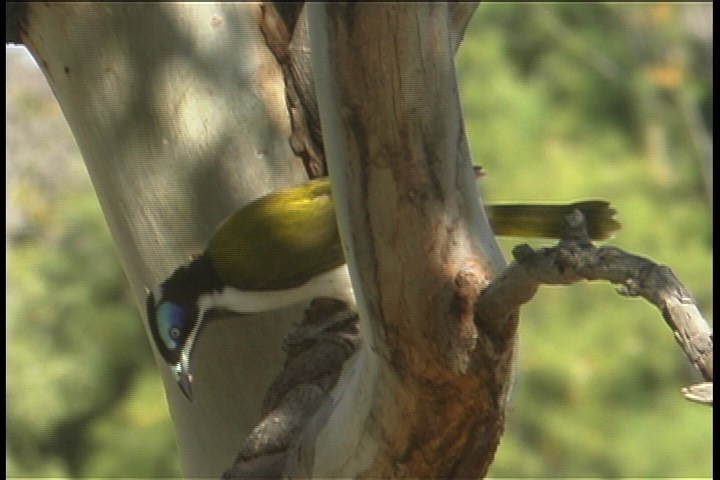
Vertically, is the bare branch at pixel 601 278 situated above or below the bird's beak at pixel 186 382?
→ above

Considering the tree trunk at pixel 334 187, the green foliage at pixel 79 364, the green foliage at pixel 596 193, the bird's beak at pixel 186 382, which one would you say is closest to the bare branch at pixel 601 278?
the tree trunk at pixel 334 187

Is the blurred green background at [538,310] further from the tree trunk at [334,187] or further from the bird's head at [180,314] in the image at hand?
the tree trunk at [334,187]

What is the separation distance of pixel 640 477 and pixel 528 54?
2.65 meters

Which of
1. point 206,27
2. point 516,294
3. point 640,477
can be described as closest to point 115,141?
point 206,27

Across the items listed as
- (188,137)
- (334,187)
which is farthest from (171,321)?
(334,187)

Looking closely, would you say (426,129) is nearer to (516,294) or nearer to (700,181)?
(516,294)

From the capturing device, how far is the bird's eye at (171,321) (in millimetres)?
2086

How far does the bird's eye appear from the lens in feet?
6.84

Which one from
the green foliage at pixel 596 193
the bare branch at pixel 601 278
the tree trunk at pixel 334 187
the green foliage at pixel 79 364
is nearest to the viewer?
the bare branch at pixel 601 278

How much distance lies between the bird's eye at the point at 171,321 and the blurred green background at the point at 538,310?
2388 mm

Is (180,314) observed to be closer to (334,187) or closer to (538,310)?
(334,187)

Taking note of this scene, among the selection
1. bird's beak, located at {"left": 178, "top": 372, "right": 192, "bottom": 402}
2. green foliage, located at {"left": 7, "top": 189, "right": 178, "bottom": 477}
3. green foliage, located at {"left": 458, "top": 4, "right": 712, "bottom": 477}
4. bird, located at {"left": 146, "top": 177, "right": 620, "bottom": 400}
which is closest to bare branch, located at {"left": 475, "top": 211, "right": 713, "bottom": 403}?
bird, located at {"left": 146, "top": 177, "right": 620, "bottom": 400}

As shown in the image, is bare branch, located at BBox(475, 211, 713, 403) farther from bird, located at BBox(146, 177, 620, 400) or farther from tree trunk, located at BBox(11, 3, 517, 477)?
bird, located at BBox(146, 177, 620, 400)

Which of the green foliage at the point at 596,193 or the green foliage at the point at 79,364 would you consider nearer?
the green foliage at the point at 596,193
